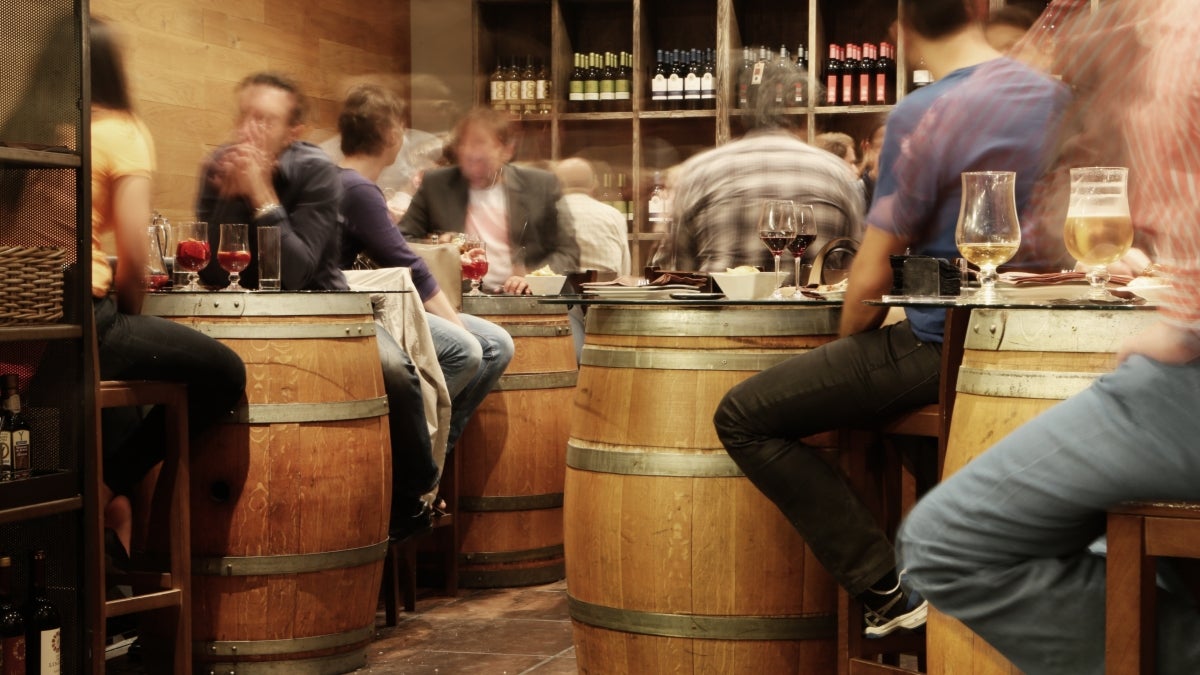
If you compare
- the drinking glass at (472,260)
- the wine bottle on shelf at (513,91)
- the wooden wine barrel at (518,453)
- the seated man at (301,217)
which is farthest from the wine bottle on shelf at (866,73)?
the seated man at (301,217)

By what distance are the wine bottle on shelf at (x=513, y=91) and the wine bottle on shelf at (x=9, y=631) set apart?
525 centimetres

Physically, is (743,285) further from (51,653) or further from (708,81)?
(708,81)

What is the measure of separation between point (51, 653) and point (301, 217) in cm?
146

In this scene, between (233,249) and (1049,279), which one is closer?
(1049,279)

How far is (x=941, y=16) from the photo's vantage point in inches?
111

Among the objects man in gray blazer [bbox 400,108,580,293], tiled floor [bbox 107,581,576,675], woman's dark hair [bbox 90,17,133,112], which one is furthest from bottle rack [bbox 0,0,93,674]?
man in gray blazer [bbox 400,108,580,293]

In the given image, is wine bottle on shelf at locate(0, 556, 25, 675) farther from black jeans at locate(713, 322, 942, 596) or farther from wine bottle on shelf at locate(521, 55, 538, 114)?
wine bottle on shelf at locate(521, 55, 538, 114)

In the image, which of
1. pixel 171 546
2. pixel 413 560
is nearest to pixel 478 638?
pixel 413 560

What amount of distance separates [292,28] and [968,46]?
4.50 m

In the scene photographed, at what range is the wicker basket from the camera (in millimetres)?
2623

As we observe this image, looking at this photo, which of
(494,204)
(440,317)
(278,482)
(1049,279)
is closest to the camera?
(1049,279)

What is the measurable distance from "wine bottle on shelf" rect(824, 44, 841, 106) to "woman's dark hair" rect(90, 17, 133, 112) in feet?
14.8

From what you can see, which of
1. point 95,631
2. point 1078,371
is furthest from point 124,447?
point 1078,371

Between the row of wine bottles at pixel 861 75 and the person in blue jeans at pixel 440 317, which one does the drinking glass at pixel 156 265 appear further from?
the row of wine bottles at pixel 861 75
